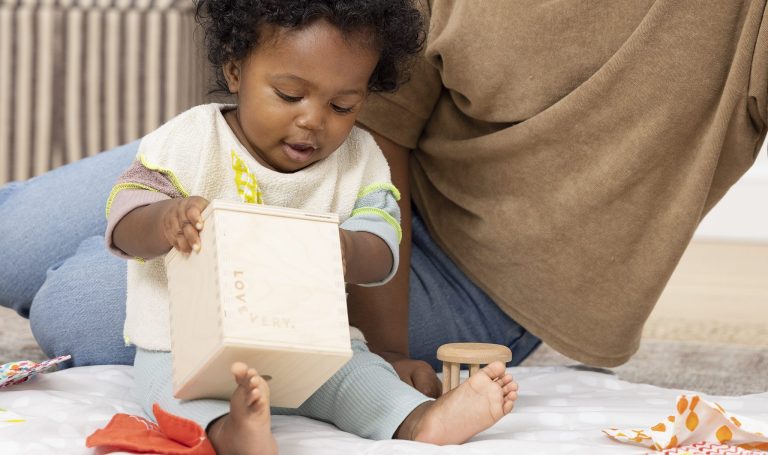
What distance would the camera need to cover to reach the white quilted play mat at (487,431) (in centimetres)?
94

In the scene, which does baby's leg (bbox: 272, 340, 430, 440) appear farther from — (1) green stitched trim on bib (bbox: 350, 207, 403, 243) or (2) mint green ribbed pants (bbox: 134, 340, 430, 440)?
(1) green stitched trim on bib (bbox: 350, 207, 403, 243)

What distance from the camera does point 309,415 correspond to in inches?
43.0

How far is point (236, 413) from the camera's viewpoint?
0.86 m

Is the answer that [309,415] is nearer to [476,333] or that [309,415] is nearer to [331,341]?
[331,341]

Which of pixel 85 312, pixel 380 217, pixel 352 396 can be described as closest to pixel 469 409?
pixel 352 396

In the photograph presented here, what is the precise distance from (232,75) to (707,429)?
0.60m

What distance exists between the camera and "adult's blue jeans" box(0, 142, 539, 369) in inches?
51.9

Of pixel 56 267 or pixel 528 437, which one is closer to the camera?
pixel 528 437

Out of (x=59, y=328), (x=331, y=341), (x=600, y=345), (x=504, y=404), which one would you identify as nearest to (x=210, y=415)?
(x=331, y=341)

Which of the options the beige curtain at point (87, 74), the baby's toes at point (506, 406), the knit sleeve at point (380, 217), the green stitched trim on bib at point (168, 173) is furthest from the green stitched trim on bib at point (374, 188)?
the beige curtain at point (87, 74)

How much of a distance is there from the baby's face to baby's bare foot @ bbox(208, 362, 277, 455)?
31 centimetres

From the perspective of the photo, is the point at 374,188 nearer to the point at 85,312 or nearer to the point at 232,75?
the point at 232,75

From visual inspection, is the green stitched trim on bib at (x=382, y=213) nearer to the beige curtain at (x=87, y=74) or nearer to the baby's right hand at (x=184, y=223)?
the baby's right hand at (x=184, y=223)

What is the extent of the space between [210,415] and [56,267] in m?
0.60
